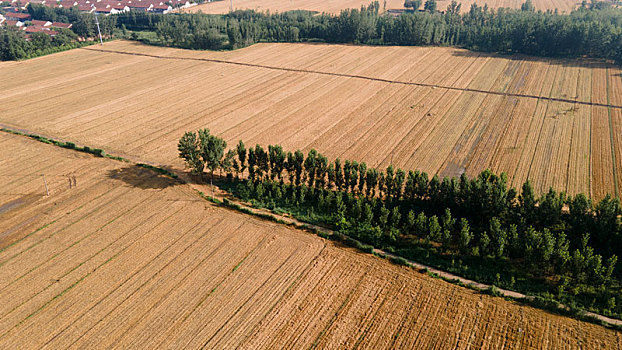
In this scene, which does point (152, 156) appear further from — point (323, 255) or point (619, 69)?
point (619, 69)

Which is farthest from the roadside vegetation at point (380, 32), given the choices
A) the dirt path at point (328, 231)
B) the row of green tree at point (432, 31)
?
A: the dirt path at point (328, 231)

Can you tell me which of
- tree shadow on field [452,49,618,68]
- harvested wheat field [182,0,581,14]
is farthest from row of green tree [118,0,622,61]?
harvested wheat field [182,0,581,14]

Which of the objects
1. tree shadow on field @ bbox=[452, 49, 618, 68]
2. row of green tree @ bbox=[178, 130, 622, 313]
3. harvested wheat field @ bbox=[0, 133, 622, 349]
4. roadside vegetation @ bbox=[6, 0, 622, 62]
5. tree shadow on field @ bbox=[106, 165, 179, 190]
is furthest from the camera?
roadside vegetation @ bbox=[6, 0, 622, 62]

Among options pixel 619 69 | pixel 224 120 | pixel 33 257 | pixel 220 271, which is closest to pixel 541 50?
pixel 619 69

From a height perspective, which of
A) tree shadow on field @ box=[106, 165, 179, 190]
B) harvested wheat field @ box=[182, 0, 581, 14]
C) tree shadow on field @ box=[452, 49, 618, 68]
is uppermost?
harvested wheat field @ box=[182, 0, 581, 14]

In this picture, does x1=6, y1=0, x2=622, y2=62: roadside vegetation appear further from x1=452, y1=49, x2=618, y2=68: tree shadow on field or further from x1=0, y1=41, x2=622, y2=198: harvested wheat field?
x1=0, y1=41, x2=622, y2=198: harvested wheat field

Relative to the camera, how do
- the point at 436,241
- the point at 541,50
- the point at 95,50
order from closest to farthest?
the point at 436,241
the point at 541,50
the point at 95,50

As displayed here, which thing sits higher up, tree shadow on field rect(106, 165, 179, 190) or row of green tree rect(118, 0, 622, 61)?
row of green tree rect(118, 0, 622, 61)
